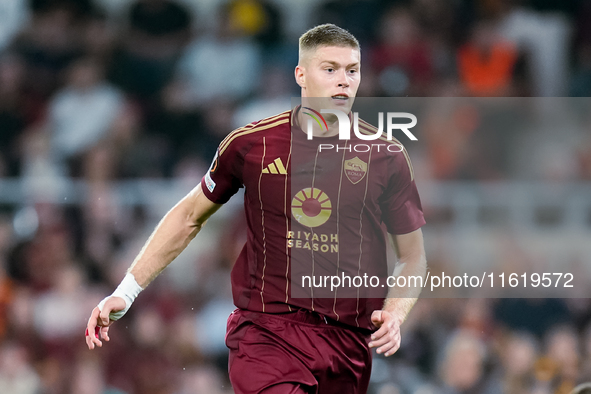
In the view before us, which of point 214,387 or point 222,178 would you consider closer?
point 222,178

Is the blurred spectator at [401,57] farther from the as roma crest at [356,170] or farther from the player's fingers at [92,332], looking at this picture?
the player's fingers at [92,332]

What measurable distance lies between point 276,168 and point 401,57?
17.8 feet

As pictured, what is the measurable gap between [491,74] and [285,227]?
19.8ft

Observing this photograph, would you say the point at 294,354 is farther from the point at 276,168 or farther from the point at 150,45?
the point at 150,45

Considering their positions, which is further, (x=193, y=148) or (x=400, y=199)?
(x=193, y=148)

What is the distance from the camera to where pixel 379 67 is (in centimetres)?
925

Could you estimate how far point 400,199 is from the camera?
172 inches

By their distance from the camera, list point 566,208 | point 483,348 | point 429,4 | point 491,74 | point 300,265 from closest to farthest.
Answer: point 300,265, point 483,348, point 566,208, point 491,74, point 429,4

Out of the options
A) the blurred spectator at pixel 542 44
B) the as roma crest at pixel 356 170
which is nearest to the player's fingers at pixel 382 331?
the as roma crest at pixel 356 170

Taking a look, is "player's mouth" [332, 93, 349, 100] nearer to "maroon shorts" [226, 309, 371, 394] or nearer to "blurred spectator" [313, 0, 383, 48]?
"maroon shorts" [226, 309, 371, 394]

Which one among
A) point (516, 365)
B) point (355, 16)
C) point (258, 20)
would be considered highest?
point (355, 16)

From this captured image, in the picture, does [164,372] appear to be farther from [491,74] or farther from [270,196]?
[491,74]

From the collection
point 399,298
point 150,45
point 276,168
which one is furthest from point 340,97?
point 150,45

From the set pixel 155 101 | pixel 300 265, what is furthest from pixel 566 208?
pixel 300 265
